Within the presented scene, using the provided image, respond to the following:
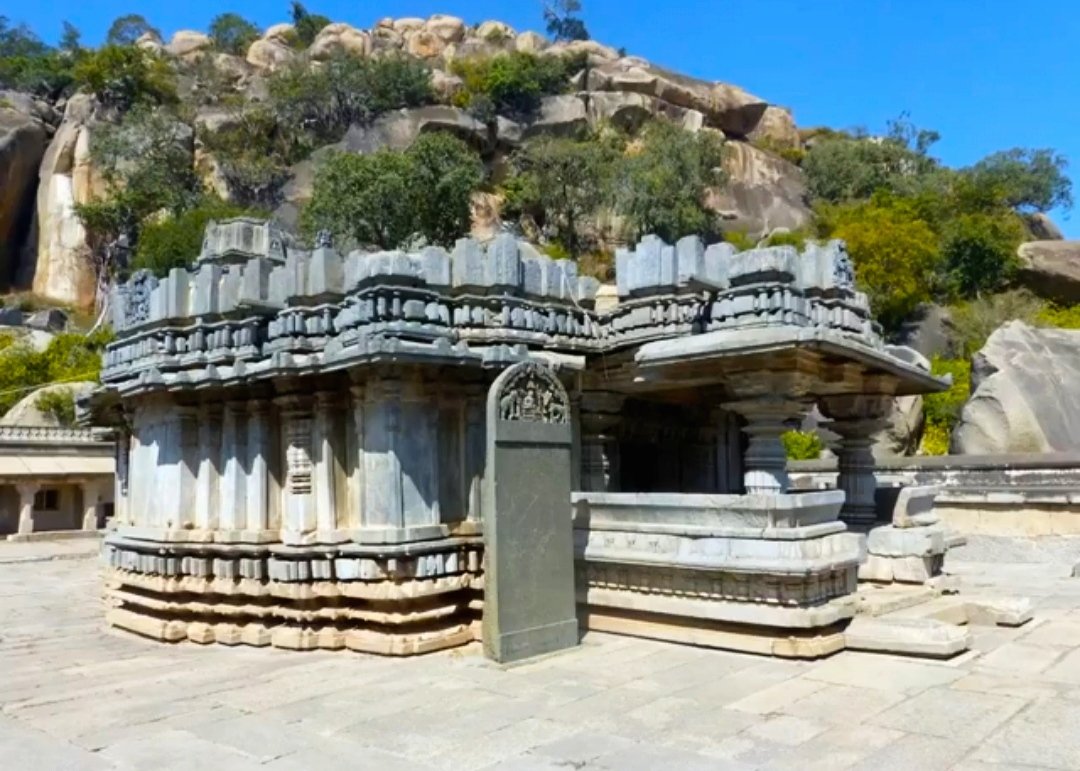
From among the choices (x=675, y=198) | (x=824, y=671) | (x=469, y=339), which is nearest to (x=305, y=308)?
(x=469, y=339)

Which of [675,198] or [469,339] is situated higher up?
[675,198]

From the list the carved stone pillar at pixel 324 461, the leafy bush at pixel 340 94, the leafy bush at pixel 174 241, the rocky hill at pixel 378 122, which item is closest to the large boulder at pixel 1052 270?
the rocky hill at pixel 378 122

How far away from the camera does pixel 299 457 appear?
342 inches

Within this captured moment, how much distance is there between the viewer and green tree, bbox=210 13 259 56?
7306 cm

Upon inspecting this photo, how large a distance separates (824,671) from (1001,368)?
48.5 ft

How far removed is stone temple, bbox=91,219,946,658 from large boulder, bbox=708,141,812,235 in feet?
153

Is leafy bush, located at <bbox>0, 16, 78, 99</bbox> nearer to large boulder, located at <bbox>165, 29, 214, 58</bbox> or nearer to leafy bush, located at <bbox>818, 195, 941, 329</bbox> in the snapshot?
large boulder, located at <bbox>165, 29, 214, 58</bbox>

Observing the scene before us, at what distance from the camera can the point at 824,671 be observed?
6879 millimetres

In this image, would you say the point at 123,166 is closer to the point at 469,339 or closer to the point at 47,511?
the point at 47,511

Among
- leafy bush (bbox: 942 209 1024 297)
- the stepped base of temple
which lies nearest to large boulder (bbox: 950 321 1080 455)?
the stepped base of temple

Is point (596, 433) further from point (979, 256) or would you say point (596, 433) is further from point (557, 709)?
point (979, 256)

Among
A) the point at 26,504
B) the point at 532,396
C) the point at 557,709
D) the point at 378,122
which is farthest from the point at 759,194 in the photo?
the point at 557,709

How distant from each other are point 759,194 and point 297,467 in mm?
53252

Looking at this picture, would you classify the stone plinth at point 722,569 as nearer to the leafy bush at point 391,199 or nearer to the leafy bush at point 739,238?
the leafy bush at point 391,199
